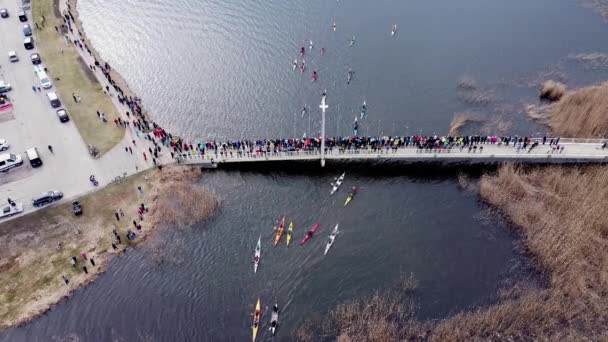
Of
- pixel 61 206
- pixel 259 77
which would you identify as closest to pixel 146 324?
pixel 61 206

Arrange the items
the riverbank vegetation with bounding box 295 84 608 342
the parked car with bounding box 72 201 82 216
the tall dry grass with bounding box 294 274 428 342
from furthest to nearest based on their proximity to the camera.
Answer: the parked car with bounding box 72 201 82 216 < the riverbank vegetation with bounding box 295 84 608 342 < the tall dry grass with bounding box 294 274 428 342

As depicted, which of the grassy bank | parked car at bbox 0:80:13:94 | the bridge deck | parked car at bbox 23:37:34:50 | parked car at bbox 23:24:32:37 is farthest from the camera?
parked car at bbox 23:24:32:37

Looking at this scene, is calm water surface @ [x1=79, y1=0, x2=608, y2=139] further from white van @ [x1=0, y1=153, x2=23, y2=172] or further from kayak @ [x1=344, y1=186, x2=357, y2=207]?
white van @ [x1=0, y1=153, x2=23, y2=172]

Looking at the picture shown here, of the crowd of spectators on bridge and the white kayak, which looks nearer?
the white kayak

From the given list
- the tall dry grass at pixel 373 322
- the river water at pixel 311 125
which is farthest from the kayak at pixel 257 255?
the tall dry grass at pixel 373 322

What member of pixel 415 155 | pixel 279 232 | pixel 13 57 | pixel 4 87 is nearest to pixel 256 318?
pixel 279 232

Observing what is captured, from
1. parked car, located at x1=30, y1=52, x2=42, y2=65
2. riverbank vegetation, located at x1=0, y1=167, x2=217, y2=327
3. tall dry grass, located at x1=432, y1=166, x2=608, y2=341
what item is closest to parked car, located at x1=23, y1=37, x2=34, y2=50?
parked car, located at x1=30, y1=52, x2=42, y2=65

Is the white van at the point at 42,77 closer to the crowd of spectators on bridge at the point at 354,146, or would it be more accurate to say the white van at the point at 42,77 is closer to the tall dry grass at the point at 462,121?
the crowd of spectators on bridge at the point at 354,146
